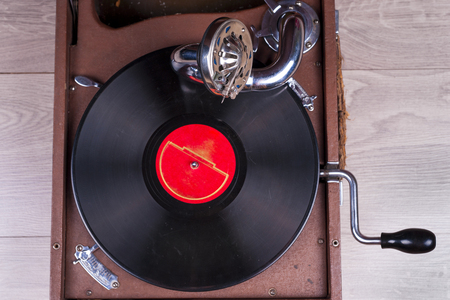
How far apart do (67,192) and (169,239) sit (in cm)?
22

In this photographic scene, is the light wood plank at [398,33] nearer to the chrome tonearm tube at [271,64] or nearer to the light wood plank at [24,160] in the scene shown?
the chrome tonearm tube at [271,64]

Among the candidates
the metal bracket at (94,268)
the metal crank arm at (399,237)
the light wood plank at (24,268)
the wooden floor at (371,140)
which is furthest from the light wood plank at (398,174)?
the light wood plank at (24,268)

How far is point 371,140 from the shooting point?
3.24ft

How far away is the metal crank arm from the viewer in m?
0.65

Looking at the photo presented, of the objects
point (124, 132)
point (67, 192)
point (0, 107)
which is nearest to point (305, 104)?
point (124, 132)

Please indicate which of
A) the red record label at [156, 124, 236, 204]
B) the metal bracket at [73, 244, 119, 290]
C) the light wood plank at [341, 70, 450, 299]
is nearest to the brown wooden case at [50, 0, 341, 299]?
the metal bracket at [73, 244, 119, 290]

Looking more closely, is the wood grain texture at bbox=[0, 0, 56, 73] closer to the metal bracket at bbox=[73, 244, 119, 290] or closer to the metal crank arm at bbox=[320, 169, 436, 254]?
the metal bracket at bbox=[73, 244, 119, 290]

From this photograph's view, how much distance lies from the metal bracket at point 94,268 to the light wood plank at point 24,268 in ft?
1.12

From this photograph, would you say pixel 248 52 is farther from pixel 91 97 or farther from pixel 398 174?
pixel 398 174

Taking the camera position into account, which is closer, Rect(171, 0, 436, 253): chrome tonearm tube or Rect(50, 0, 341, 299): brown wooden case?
Rect(171, 0, 436, 253): chrome tonearm tube

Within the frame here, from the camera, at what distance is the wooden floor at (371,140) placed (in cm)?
98

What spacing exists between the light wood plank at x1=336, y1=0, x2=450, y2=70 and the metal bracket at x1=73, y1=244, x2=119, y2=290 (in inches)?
30.7

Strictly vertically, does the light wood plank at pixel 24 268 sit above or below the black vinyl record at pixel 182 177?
below

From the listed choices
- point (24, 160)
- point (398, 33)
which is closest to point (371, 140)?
point (398, 33)
